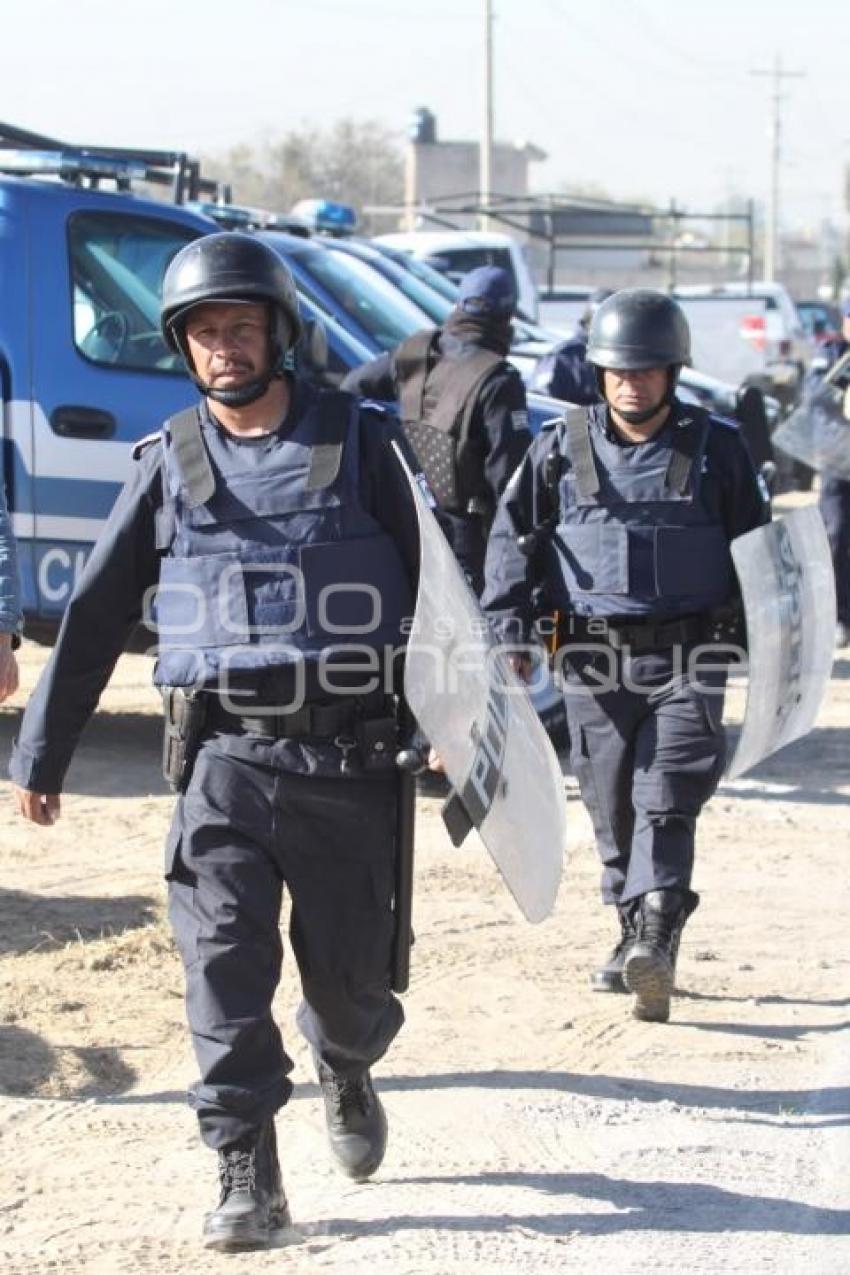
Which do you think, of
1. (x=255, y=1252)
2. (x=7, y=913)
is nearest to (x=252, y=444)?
(x=255, y=1252)

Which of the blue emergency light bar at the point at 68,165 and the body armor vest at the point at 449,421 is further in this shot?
the blue emergency light bar at the point at 68,165

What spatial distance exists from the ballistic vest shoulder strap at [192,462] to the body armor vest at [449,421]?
156 inches

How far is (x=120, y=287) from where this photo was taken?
9.32 metres

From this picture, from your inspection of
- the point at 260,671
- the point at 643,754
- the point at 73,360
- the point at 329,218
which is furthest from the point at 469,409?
the point at 329,218

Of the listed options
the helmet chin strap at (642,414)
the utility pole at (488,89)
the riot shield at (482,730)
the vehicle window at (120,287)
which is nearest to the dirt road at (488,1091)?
the riot shield at (482,730)

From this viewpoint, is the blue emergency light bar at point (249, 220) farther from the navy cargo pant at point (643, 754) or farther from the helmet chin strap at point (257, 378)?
the helmet chin strap at point (257, 378)

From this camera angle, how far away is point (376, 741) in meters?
4.58

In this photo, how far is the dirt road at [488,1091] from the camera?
4.55 metres

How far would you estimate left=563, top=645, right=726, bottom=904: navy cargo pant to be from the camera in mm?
6066

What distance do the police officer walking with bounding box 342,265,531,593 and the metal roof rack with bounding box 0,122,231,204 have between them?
1.65 m

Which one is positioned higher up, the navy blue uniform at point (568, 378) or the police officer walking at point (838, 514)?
the navy blue uniform at point (568, 378)

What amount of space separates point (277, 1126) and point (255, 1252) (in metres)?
A: 0.81

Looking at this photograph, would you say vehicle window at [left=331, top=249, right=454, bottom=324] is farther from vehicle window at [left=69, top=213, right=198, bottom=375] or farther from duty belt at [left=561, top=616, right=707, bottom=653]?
duty belt at [left=561, top=616, right=707, bottom=653]

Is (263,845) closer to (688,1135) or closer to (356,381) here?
(688,1135)
